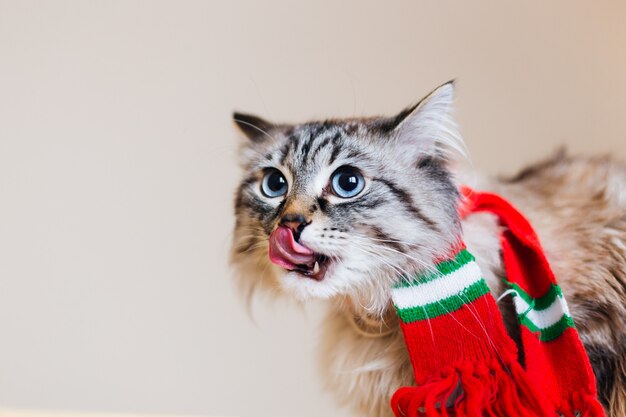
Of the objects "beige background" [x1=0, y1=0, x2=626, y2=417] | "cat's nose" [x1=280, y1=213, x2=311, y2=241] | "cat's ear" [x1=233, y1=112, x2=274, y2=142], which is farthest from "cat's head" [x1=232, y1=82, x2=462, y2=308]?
"beige background" [x1=0, y1=0, x2=626, y2=417]

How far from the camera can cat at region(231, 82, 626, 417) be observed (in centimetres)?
102

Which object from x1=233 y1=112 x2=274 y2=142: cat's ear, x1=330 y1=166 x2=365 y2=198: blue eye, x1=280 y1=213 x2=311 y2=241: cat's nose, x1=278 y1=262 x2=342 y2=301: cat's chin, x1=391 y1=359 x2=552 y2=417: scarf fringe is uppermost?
x1=233 y1=112 x2=274 y2=142: cat's ear

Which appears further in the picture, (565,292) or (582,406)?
(565,292)

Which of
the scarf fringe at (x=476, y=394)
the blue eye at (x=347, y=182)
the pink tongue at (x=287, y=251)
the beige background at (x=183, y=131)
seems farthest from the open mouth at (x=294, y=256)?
the beige background at (x=183, y=131)

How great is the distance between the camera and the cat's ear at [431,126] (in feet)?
3.52

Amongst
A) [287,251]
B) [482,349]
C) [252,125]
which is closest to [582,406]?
[482,349]

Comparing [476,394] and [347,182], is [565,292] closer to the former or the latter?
[476,394]

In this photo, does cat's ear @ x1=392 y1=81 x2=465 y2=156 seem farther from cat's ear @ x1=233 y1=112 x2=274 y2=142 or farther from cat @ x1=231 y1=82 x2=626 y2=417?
cat's ear @ x1=233 y1=112 x2=274 y2=142

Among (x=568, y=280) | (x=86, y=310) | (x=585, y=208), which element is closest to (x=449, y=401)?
(x=568, y=280)

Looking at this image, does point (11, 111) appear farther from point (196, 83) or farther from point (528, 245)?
point (528, 245)

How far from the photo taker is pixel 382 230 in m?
1.03

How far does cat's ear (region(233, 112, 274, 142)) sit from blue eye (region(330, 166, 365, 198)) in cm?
28

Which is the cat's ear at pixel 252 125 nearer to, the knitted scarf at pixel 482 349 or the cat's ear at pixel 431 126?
the cat's ear at pixel 431 126

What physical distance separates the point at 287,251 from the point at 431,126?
1.12 feet
